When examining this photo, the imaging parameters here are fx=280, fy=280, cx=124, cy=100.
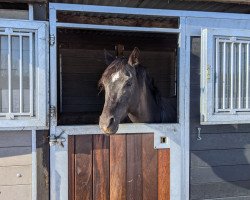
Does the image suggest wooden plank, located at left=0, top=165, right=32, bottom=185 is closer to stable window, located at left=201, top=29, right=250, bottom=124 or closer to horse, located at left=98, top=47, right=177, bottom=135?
horse, located at left=98, top=47, right=177, bottom=135

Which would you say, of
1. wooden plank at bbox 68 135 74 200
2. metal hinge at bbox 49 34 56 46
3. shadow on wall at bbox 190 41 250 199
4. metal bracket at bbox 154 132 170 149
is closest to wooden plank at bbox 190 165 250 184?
shadow on wall at bbox 190 41 250 199

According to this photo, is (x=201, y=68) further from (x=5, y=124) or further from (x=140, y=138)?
(x=5, y=124)

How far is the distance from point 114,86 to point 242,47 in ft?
3.53

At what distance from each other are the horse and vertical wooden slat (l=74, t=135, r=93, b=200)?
0.90 feet

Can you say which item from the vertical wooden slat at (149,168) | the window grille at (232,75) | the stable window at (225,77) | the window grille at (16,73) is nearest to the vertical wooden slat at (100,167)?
the vertical wooden slat at (149,168)

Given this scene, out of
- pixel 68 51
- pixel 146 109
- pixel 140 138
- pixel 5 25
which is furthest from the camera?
pixel 68 51

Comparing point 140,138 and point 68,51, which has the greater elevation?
point 68,51

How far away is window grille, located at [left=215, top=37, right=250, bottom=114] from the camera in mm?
2150

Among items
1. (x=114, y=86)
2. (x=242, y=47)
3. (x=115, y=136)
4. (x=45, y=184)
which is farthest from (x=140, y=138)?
(x=242, y=47)

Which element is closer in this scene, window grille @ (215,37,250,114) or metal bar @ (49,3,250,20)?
metal bar @ (49,3,250,20)

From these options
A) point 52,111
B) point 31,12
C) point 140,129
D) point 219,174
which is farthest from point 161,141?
point 31,12

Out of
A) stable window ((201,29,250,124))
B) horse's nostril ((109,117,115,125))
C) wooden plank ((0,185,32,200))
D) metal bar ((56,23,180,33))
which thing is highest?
metal bar ((56,23,180,33))

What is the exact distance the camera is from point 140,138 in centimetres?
212

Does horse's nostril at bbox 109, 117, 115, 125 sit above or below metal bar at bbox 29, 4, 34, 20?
below
